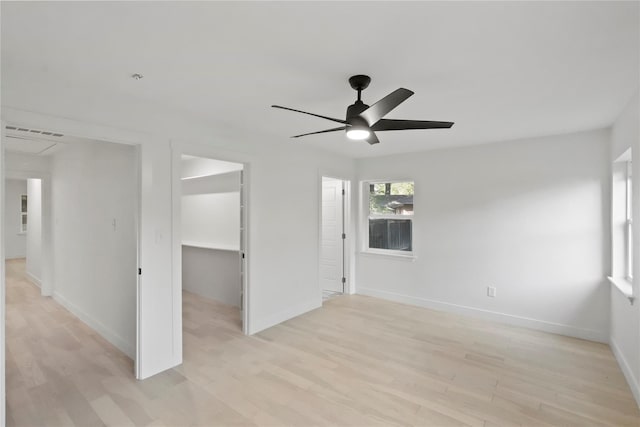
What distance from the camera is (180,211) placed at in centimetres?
302

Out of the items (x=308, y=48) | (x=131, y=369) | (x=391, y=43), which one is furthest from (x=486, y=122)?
(x=131, y=369)

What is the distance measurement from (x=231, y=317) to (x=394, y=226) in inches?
114

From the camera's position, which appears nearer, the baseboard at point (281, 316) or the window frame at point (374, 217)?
the baseboard at point (281, 316)

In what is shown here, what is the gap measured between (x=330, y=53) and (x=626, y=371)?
363 centimetres

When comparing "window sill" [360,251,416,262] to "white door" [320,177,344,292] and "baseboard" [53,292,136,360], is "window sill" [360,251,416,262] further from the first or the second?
"baseboard" [53,292,136,360]

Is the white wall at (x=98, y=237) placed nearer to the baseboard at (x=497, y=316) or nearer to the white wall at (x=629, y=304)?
the baseboard at (x=497, y=316)

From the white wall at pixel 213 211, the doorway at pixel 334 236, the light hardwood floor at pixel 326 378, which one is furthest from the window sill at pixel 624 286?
the white wall at pixel 213 211

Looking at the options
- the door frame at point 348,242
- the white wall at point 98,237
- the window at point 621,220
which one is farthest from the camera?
the door frame at point 348,242

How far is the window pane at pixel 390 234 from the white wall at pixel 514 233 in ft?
0.80

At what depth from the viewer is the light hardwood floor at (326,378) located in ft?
7.54

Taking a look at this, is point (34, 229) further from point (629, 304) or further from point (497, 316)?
point (629, 304)

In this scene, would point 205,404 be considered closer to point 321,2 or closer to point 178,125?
point 178,125

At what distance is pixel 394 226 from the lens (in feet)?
17.6

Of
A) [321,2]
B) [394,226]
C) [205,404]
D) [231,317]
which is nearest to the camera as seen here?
[321,2]
